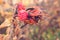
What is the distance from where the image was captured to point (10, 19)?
1.37 meters

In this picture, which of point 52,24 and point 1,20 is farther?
point 1,20

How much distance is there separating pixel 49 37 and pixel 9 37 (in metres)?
0.34

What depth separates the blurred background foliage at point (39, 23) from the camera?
1.27 meters

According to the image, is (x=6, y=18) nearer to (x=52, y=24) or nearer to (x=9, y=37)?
(x=9, y=37)

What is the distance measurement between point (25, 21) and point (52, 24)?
22 centimetres

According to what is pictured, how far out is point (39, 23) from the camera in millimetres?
1300

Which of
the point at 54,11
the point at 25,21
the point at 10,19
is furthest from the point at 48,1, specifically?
the point at 10,19

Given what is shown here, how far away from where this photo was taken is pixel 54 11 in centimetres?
128

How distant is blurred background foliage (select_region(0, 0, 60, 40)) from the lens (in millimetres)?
1269

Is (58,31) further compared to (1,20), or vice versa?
(1,20)

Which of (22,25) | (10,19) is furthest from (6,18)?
(22,25)

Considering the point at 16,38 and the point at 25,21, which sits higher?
the point at 25,21

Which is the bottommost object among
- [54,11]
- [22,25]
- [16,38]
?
[16,38]

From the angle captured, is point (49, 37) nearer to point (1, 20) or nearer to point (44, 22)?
Result: point (44, 22)
